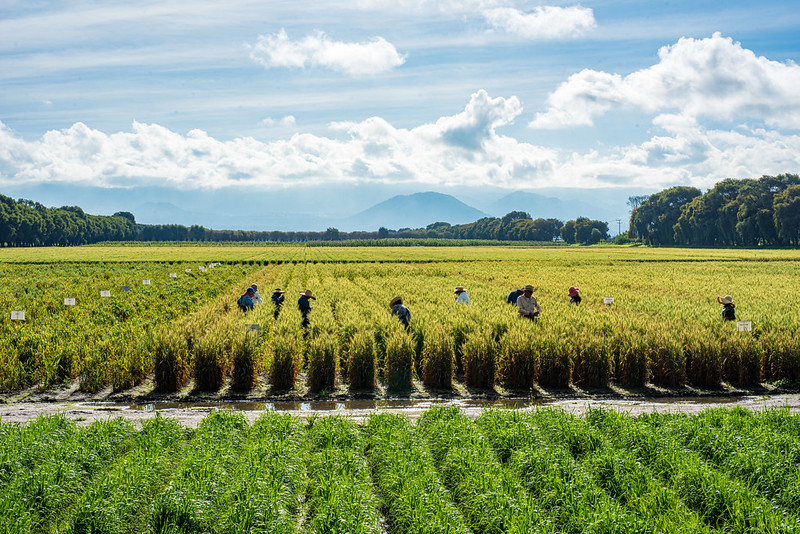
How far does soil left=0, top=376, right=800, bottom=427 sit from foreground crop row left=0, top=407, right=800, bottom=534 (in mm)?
2601

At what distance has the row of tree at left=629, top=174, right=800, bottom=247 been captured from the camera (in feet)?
337

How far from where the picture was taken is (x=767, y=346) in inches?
554

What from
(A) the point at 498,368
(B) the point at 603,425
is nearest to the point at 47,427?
(B) the point at 603,425

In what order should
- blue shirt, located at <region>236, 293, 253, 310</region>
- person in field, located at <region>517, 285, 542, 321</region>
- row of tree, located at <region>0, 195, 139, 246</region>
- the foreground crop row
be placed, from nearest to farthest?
the foreground crop row, person in field, located at <region>517, 285, 542, 321</region>, blue shirt, located at <region>236, 293, 253, 310</region>, row of tree, located at <region>0, 195, 139, 246</region>

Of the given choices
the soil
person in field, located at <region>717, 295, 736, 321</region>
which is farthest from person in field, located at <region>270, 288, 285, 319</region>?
person in field, located at <region>717, 295, 736, 321</region>

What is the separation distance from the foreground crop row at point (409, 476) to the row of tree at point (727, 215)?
111m

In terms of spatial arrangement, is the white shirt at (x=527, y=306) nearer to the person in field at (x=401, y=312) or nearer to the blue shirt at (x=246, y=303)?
the person in field at (x=401, y=312)

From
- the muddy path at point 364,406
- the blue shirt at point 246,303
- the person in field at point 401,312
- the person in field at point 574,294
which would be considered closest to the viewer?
the muddy path at point 364,406

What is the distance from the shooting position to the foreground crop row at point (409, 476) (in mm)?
5676

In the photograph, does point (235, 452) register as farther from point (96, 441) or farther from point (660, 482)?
point (660, 482)

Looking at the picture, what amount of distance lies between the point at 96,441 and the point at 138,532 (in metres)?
2.40

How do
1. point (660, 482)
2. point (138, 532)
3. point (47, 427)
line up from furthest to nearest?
point (47, 427) < point (660, 482) < point (138, 532)

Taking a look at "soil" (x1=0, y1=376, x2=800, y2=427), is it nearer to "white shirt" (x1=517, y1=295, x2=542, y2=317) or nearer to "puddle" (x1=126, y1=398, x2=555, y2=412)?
"puddle" (x1=126, y1=398, x2=555, y2=412)

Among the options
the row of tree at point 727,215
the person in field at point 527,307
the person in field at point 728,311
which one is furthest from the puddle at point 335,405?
the row of tree at point 727,215
